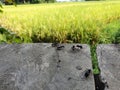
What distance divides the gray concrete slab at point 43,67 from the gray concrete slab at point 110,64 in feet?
0.09

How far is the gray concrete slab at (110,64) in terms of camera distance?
0.66m

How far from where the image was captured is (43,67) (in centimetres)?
71

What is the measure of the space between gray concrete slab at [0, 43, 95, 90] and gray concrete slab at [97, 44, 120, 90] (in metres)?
0.03

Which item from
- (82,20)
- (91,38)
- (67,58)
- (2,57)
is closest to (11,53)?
(2,57)

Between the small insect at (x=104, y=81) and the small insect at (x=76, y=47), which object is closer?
the small insect at (x=104, y=81)

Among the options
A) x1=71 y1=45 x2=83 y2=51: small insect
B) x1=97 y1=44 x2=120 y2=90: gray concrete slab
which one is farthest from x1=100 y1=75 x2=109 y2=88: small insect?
x1=71 y1=45 x2=83 y2=51: small insect

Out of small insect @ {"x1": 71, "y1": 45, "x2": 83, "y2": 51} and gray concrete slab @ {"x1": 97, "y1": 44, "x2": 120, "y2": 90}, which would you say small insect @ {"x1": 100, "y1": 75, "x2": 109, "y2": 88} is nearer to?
gray concrete slab @ {"x1": 97, "y1": 44, "x2": 120, "y2": 90}

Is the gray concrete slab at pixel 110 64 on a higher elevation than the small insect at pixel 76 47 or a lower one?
lower

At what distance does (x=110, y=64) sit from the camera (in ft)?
2.29

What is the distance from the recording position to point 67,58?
725 mm

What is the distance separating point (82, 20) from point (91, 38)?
3.09ft

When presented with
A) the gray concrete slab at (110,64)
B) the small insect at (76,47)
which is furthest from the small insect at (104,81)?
the small insect at (76,47)

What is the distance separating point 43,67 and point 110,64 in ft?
0.46

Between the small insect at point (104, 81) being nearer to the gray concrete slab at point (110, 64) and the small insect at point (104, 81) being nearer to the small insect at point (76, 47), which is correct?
the gray concrete slab at point (110, 64)
